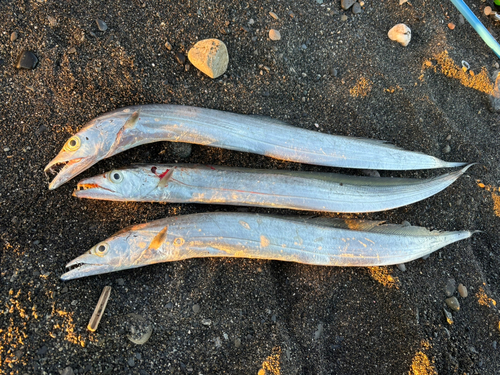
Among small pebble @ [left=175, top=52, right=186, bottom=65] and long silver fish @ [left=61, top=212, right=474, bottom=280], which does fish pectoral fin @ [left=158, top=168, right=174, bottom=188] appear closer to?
long silver fish @ [left=61, top=212, right=474, bottom=280]

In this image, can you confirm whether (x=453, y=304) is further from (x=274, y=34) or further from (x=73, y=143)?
(x=73, y=143)

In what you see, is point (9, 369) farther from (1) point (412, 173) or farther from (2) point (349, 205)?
(1) point (412, 173)

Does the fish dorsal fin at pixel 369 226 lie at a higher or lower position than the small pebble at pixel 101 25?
lower

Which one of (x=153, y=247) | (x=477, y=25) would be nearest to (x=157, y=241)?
(x=153, y=247)

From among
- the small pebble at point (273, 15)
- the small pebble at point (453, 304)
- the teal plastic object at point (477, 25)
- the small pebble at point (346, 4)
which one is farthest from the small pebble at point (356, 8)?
the small pebble at point (453, 304)

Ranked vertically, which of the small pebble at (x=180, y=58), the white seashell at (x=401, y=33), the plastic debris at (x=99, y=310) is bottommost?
the plastic debris at (x=99, y=310)

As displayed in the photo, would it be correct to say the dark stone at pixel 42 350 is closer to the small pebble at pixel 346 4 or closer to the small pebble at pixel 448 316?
the small pebble at pixel 448 316

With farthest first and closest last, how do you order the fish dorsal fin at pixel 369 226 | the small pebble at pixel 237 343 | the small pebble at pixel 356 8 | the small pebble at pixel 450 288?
the small pebble at pixel 356 8
the small pebble at pixel 450 288
the fish dorsal fin at pixel 369 226
the small pebble at pixel 237 343

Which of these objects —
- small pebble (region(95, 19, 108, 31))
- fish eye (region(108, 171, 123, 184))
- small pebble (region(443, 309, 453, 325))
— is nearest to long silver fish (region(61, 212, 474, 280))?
fish eye (region(108, 171, 123, 184))
